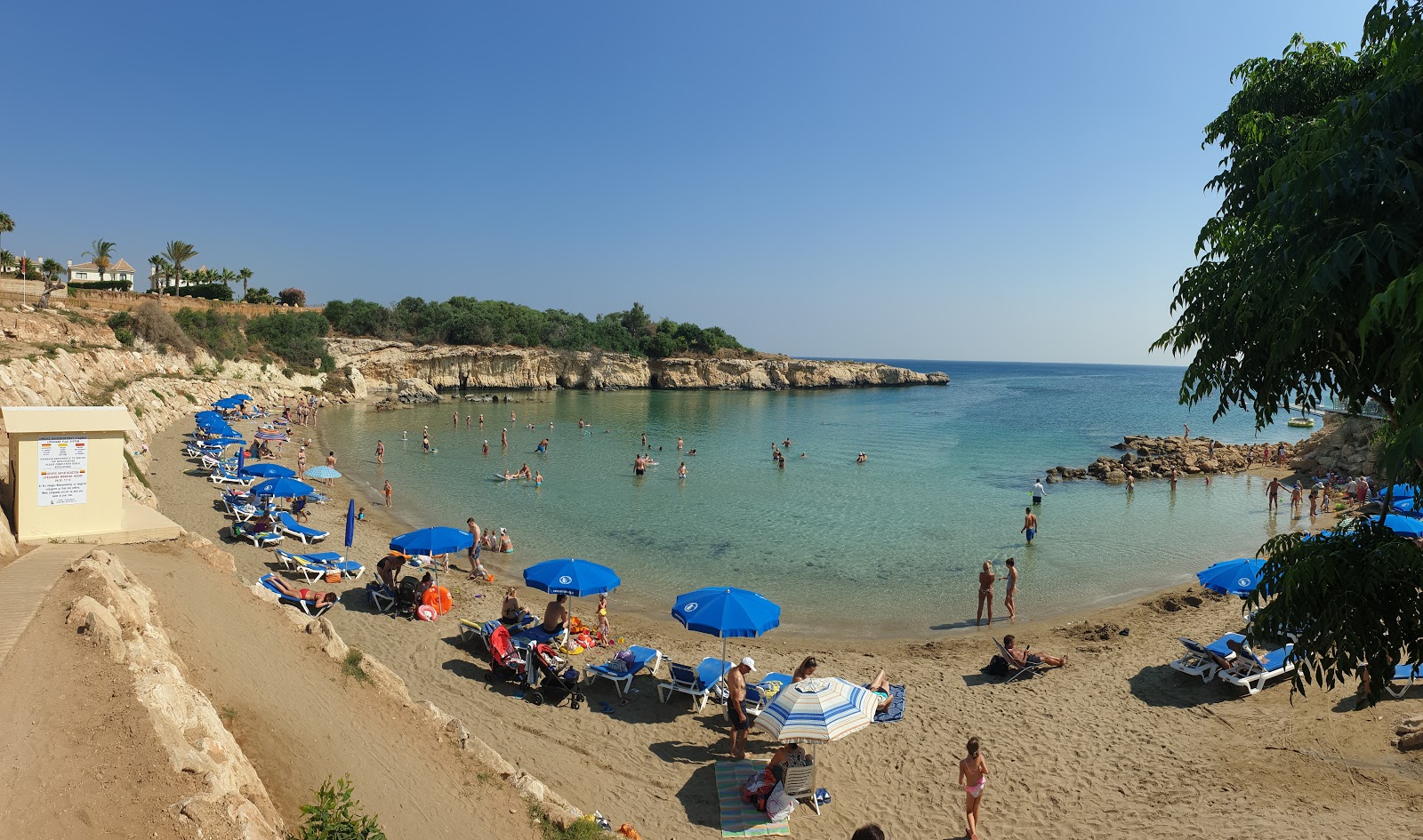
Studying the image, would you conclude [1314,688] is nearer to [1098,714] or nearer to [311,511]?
[1098,714]

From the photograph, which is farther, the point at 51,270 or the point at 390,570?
the point at 51,270

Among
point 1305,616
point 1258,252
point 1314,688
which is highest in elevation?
point 1258,252

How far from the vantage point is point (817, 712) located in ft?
27.0

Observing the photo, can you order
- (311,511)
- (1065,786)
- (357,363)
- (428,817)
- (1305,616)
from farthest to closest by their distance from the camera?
(357,363) < (311,511) < (1065,786) < (428,817) < (1305,616)

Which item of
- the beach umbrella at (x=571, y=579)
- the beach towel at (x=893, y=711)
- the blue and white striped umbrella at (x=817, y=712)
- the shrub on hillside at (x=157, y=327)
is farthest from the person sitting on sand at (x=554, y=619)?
the shrub on hillside at (x=157, y=327)

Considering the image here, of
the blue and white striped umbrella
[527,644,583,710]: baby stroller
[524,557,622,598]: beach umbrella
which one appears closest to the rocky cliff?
[524,557,622,598]: beach umbrella

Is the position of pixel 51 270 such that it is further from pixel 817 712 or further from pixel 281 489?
pixel 817 712

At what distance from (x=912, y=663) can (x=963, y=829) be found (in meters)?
5.14

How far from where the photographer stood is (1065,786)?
8.77m

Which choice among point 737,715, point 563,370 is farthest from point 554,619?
point 563,370

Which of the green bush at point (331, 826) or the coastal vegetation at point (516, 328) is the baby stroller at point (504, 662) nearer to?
the green bush at point (331, 826)

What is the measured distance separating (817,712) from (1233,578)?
9.65m

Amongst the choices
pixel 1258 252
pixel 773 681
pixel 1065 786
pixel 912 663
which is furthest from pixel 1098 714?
pixel 1258 252

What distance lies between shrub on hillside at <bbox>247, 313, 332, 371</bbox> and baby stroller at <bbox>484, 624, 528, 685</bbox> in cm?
6269
